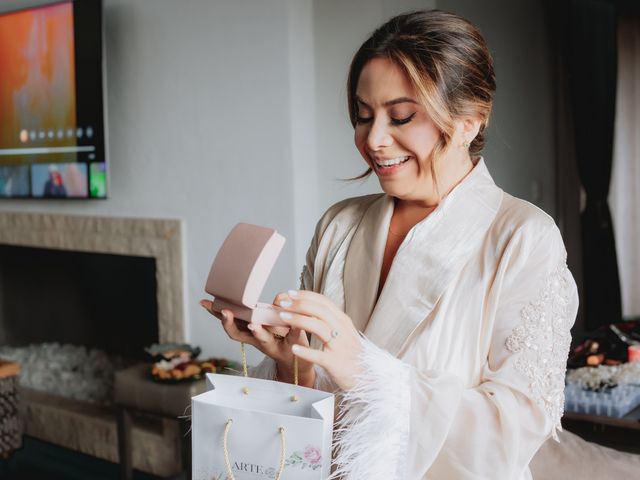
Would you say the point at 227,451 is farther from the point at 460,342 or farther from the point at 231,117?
the point at 231,117

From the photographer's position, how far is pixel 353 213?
4.78 ft

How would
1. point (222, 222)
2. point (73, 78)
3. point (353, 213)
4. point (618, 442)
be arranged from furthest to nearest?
point (73, 78) → point (222, 222) → point (618, 442) → point (353, 213)

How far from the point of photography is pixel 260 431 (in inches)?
41.6

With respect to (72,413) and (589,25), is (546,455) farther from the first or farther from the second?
(589,25)

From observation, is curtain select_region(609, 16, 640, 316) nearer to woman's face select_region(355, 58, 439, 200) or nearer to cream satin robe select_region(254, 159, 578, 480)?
cream satin robe select_region(254, 159, 578, 480)

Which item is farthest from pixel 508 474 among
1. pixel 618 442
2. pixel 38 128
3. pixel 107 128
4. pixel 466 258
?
pixel 38 128

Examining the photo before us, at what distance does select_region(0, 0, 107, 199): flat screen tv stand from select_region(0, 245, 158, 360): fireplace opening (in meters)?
0.51

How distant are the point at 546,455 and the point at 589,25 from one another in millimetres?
3275

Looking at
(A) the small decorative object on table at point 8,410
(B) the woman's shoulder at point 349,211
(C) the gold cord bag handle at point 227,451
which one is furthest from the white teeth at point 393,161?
(A) the small decorative object on table at point 8,410

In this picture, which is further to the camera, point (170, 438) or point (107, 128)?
point (107, 128)

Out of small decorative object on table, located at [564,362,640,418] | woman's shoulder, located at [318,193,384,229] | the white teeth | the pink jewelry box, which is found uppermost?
the white teeth

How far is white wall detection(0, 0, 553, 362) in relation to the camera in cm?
312

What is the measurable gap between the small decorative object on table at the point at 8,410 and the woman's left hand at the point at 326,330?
2.88 m

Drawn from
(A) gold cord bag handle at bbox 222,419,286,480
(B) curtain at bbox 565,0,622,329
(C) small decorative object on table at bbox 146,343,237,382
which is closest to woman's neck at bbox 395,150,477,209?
(A) gold cord bag handle at bbox 222,419,286,480
